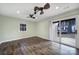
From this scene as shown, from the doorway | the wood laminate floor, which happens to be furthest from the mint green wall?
the doorway

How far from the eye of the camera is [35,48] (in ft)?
7.19

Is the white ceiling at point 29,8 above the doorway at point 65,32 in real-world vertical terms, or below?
above

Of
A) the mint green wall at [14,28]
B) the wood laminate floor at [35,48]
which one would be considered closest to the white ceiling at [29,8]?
the mint green wall at [14,28]

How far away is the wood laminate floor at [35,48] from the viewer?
199cm

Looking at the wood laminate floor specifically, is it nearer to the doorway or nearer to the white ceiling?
the doorway

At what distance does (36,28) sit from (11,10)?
0.72m

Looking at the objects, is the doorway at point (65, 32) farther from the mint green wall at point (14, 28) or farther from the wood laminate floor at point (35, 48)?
the mint green wall at point (14, 28)

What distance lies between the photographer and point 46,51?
2.07 m

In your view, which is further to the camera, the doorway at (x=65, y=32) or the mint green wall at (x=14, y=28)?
the mint green wall at (x=14, y=28)

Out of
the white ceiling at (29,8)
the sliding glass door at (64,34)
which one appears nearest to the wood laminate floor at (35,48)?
the sliding glass door at (64,34)

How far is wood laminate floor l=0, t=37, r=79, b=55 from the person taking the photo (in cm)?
199

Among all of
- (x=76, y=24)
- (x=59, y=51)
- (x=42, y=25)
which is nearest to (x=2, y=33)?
(x=42, y=25)

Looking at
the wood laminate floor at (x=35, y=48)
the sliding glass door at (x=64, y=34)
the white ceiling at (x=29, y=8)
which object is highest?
the white ceiling at (x=29, y=8)

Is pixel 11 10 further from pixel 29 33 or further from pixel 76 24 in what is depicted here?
pixel 76 24
